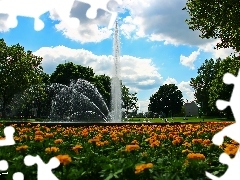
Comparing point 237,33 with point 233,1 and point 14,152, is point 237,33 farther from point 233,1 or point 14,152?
point 14,152

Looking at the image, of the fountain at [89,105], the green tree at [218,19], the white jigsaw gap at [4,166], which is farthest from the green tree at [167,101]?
the white jigsaw gap at [4,166]

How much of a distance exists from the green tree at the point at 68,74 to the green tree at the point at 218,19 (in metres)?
46.8

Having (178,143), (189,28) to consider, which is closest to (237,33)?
(189,28)

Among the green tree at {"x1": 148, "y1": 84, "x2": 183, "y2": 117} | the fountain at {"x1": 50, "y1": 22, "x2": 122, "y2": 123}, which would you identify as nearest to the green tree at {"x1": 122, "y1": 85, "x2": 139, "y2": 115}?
the green tree at {"x1": 148, "y1": 84, "x2": 183, "y2": 117}

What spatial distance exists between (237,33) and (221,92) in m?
41.1

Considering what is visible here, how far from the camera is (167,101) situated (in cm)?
12031

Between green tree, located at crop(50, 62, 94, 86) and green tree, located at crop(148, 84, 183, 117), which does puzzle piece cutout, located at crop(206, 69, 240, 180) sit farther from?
green tree, located at crop(148, 84, 183, 117)

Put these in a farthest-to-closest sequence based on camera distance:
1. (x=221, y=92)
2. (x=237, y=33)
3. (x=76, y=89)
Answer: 1. (x=221, y=92)
2. (x=76, y=89)
3. (x=237, y=33)

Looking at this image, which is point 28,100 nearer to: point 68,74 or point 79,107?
point 68,74

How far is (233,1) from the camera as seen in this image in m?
20.8

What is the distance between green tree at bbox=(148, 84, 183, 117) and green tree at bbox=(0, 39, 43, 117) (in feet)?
236

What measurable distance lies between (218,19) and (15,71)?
Answer: 108 feet

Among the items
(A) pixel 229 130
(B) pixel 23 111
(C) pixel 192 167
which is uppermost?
(B) pixel 23 111

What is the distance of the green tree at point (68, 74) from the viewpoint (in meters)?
70.2
